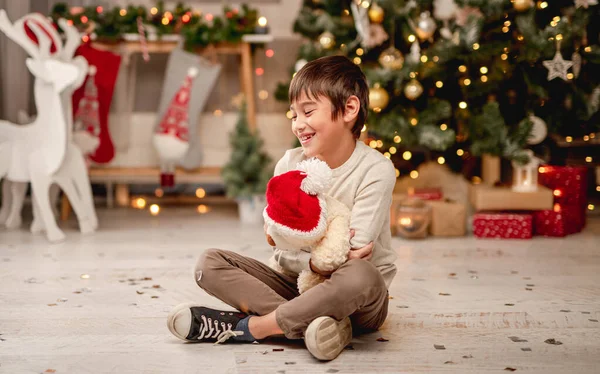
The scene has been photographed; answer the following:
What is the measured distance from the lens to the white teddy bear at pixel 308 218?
4.93ft

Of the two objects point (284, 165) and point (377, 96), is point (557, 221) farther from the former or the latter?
point (284, 165)

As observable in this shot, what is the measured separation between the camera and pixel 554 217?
3.12 metres

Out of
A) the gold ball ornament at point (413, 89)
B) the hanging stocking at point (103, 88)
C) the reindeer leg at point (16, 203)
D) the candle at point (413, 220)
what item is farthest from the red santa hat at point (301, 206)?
the hanging stocking at point (103, 88)

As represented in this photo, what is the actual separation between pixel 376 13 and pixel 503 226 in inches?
44.9

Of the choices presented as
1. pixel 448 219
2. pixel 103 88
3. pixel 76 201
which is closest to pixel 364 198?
pixel 448 219

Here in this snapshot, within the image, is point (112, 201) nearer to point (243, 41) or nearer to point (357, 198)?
point (243, 41)

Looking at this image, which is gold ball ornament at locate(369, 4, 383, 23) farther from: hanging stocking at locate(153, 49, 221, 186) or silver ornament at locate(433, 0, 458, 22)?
hanging stocking at locate(153, 49, 221, 186)

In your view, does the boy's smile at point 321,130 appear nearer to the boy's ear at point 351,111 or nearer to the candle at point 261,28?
the boy's ear at point 351,111

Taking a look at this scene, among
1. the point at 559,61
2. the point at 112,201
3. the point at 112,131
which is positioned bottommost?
the point at 112,201

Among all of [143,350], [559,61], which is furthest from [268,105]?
Result: [143,350]

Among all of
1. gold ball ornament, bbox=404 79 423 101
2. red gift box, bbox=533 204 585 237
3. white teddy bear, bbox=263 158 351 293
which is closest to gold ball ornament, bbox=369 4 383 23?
gold ball ornament, bbox=404 79 423 101

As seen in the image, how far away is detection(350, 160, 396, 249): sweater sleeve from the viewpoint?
1603mm

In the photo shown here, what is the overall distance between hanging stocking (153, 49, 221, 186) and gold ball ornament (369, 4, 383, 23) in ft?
2.94

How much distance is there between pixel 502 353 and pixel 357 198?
46 centimetres
